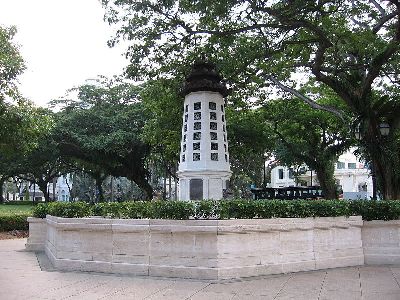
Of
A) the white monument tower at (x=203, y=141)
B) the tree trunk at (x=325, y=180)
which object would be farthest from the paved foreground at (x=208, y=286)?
the tree trunk at (x=325, y=180)

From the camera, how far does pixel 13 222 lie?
2181 cm

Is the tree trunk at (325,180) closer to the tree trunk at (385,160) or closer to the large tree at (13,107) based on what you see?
the tree trunk at (385,160)

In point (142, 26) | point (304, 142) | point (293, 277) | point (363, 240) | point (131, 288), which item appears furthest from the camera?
point (304, 142)

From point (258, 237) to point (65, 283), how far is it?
396 centimetres

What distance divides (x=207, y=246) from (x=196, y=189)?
183 inches

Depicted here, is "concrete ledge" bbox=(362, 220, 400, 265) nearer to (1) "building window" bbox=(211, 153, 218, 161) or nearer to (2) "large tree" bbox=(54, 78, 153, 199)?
(1) "building window" bbox=(211, 153, 218, 161)

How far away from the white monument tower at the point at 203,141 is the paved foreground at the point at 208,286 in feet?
15.0

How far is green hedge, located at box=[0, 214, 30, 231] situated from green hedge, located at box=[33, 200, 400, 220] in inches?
429

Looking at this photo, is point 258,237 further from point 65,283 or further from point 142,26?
point 142,26

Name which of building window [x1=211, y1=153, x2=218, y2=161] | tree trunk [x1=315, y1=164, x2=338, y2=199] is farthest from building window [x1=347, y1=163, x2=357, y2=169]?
building window [x1=211, y1=153, x2=218, y2=161]

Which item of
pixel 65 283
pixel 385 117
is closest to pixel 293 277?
pixel 65 283

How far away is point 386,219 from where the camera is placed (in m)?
11.0

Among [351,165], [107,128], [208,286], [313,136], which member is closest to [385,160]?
[208,286]

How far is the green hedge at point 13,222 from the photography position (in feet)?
70.7
